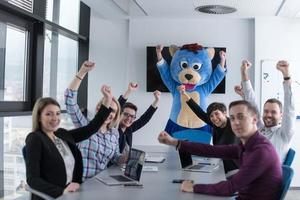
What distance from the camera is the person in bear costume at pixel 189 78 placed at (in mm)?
5414

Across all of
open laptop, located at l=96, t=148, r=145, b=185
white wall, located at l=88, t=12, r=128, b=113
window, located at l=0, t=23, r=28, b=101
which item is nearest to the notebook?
open laptop, located at l=96, t=148, r=145, b=185

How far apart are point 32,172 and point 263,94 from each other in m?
4.15

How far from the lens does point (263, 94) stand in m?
5.65

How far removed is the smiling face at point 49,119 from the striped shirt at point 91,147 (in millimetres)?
381

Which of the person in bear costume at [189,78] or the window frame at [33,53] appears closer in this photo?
the window frame at [33,53]

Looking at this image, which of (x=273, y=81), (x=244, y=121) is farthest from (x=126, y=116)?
(x=273, y=81)

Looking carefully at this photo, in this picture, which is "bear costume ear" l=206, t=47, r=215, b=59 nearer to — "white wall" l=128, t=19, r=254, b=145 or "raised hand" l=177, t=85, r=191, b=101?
"white wall" l=128, t=19, r=254, b=145

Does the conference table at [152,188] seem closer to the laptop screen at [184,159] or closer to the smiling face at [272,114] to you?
the laptop screen at [184,159]

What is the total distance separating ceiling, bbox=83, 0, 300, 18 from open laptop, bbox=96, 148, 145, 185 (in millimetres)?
2840

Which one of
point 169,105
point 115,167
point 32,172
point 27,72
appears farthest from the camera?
point 169,105

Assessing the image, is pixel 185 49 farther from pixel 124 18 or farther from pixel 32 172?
pixel 32 172

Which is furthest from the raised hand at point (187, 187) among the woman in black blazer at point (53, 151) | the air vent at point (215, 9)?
the air vent at point (215, 9)

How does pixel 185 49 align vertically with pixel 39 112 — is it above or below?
above

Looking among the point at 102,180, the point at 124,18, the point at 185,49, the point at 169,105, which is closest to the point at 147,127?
the point at 169,105
